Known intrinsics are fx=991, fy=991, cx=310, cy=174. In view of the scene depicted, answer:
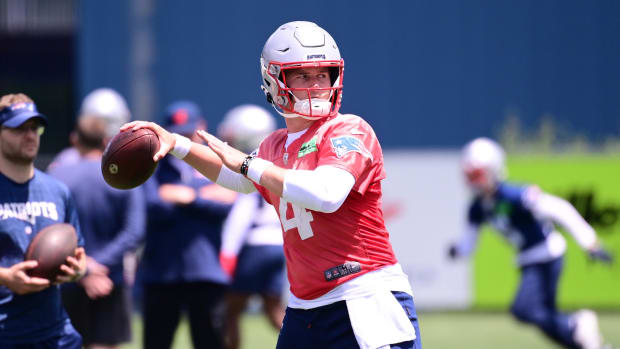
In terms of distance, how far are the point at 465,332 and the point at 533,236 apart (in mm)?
1944

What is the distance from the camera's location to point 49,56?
59.2 ft

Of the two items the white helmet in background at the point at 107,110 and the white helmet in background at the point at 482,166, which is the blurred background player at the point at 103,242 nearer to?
the white helmet in background at the point at 107,110

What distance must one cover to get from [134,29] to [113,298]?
34.5ft

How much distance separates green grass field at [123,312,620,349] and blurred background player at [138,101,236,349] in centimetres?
253

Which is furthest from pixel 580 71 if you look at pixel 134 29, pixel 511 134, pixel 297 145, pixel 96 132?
pixel 297 145

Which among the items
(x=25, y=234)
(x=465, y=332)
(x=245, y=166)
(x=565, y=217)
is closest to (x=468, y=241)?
(x=565, y=217)

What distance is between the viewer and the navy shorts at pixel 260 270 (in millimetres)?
7570

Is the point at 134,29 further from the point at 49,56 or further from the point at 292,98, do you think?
the point at 292,98

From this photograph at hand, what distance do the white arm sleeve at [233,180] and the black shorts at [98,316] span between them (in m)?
2.17

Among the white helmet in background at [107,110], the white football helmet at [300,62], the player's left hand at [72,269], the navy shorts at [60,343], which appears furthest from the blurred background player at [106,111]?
the white football helmet at [300,62]

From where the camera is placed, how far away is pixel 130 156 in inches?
162

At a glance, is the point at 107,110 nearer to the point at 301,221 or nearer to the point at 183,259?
the point at 183,259

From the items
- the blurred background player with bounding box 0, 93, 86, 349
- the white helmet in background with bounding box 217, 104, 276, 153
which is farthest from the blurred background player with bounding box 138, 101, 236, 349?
the blurred background player with bounding box 0, 93, 86, 349

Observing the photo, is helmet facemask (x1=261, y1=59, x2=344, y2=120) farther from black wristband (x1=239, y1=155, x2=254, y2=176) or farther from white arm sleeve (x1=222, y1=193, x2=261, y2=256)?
white arm sleeve (x1=222, y1=193, x2=261, y2=256)
